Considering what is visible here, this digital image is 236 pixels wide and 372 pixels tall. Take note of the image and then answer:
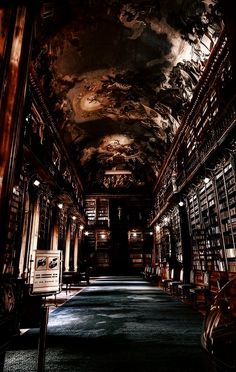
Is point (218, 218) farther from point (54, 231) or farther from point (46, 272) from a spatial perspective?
point (54, 231)

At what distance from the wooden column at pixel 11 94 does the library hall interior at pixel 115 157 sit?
0.01 meters

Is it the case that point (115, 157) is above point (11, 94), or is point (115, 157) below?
above

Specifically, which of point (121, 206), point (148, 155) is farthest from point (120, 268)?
point (148, 155)

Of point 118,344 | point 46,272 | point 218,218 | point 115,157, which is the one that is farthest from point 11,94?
point 115,157

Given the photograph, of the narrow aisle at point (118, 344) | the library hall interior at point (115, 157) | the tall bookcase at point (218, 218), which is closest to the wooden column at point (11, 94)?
the library hall interior at point (115, 157)

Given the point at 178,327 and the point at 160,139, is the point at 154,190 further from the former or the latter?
the point at 178,327

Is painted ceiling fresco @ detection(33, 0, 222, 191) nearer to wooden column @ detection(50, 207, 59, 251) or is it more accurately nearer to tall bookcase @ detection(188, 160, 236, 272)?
tall bookcase @ detection(188, 160, 236, 272)

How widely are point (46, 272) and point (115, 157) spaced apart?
18052 millimetres

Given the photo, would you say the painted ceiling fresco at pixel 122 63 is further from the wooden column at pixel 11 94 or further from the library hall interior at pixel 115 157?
the wooden column at pixel 11 94

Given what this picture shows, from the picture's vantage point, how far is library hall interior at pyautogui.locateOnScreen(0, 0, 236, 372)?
2.34 meters

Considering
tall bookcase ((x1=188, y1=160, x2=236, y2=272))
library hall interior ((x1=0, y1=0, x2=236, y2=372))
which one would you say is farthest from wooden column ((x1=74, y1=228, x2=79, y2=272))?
tall bookcase ((x1=188, y1=160, x2=236, y2=272))

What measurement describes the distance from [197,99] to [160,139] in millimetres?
6173

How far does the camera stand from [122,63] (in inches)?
420

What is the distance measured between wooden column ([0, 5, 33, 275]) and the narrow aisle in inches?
72.0
